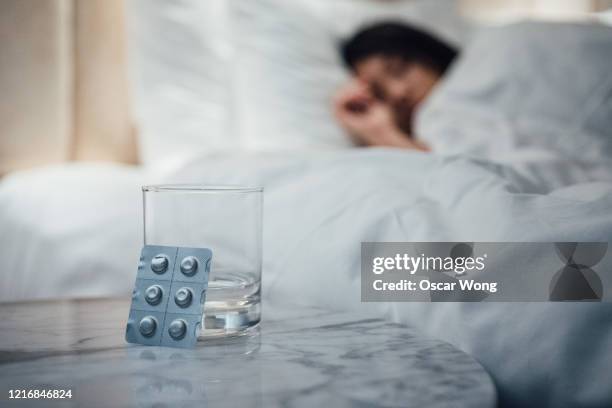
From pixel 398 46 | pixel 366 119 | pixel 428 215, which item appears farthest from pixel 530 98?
pixel 428 215

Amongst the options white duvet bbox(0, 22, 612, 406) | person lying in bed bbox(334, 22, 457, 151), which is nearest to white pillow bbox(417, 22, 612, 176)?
white duvet bbox(0, 22, 612, 406)

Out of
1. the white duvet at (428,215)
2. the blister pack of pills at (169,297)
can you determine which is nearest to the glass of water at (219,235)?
the blister pack of pills at (169,297)

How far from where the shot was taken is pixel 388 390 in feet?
1.38

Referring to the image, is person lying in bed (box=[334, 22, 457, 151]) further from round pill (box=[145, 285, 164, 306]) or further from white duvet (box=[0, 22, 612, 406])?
round pill (box=[145, 285, 164, 306])

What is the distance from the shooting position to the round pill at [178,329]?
52cm

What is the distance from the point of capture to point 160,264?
550 mm

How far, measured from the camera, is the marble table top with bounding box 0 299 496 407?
406 millimetres

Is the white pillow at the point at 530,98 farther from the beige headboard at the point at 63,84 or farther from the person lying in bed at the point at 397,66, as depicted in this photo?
the beige headboard at the point at 63,84

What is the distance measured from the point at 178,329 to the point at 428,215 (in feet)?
0.93

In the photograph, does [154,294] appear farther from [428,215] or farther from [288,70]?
[288,70]

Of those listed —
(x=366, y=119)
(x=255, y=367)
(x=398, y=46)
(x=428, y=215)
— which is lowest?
(x=255, y=367)

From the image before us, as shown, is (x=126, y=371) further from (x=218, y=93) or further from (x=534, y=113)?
(x=218, y=93)

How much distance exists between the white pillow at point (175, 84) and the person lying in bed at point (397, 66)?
0.29 meters

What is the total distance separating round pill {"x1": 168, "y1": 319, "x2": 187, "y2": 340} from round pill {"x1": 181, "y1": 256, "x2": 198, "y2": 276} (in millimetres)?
40
